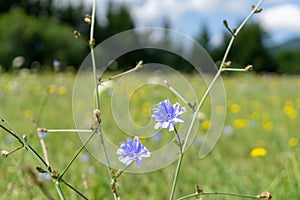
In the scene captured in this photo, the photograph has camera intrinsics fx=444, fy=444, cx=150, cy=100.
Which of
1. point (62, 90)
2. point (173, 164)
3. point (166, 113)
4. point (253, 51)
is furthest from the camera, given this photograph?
point (253, 51)

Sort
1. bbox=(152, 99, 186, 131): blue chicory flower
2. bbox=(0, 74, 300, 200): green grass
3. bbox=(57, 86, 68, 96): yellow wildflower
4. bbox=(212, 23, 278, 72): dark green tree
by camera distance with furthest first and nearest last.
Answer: bbox=(212, 23, 278, 72): dark green tree, bbox=(57, 86, 68, 96): yellow wildflower, bbox=(0, 74, 300, 200): green grass, bbox=(152, 99, 186, 131): blue chicory flower

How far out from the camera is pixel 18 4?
22.6 m

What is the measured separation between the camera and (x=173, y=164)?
172 centimetres

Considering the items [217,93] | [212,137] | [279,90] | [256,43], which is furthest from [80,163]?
[256,43]

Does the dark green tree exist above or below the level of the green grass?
above

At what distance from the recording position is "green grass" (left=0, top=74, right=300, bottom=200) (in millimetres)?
1151

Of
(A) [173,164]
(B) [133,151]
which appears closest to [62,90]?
(A) [173,164]

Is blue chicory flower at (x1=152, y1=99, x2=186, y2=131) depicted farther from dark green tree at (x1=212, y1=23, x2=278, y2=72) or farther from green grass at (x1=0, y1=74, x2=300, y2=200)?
dark green tree at (x1=212, y1=23, x2=278, y2=72)

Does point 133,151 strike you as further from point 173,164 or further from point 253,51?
point 253,51

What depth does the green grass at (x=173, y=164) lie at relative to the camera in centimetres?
115

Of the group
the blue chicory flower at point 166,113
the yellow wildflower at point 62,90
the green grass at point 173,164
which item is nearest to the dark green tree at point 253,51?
the yellow wildflower at point 62,90

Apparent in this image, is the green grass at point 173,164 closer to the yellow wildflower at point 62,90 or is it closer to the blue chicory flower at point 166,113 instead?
the yellow wildflower at point 62,90

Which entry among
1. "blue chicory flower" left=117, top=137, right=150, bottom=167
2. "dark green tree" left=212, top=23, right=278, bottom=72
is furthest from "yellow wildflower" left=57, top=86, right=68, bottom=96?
"dark green tree" left=212, top=23, right=278, bottom=72

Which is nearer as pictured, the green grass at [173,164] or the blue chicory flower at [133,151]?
the blue chicory flower at [133,151]
